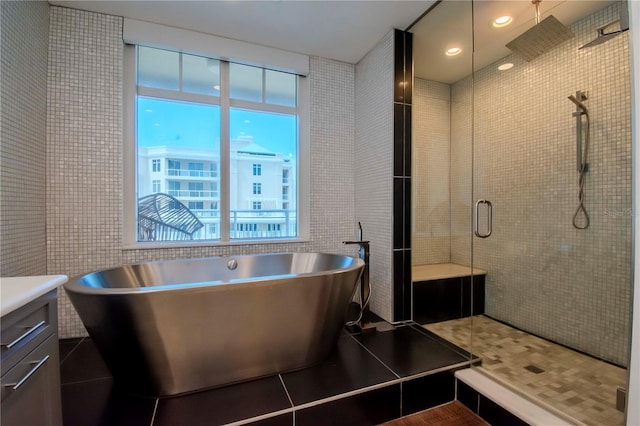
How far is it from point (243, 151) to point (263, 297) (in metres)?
1.68

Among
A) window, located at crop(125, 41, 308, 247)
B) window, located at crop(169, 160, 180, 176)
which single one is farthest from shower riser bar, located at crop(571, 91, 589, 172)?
window, located at crop(169, 160, 180, 176)

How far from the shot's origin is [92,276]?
1.71 metres

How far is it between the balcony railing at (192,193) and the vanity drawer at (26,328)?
158cm

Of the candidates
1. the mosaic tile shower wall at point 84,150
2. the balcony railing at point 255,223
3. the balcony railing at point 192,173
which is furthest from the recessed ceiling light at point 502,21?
the mosaic tile shower wall at point 84,150

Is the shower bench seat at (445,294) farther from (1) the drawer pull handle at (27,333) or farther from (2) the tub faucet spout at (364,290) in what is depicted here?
(1) the drawer pull handle at (27,333)

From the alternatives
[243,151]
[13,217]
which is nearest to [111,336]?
[13,217]

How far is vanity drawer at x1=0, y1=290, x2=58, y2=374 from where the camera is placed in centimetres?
79

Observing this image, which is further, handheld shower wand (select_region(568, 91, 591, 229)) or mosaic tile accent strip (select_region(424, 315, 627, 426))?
handheld shower wand (select_region(568, 91, 591, 229))

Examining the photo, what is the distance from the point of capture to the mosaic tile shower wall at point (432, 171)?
107 inches

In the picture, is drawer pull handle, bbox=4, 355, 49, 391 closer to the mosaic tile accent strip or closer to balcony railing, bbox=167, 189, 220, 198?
balcony railing, bbox=167, 189, 220, 198

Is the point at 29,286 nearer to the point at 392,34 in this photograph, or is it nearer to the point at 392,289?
the point at 392,289

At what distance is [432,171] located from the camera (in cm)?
286

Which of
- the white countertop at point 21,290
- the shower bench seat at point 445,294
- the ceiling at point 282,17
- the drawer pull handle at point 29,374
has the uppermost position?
the ceiling at point 282,17

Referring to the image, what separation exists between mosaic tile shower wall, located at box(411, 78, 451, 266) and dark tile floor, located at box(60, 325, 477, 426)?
1.10 m
